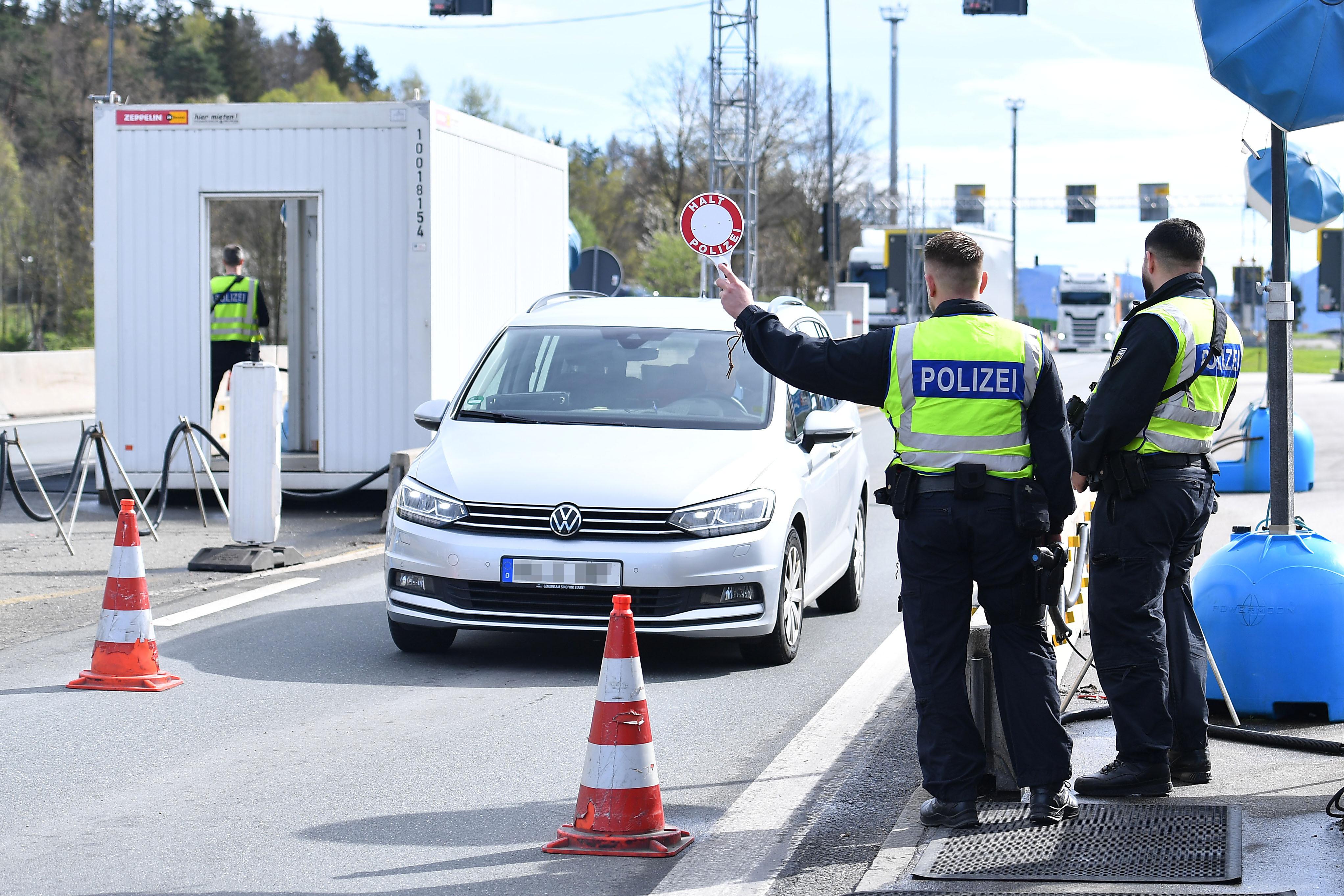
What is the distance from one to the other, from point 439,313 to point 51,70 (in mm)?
69142

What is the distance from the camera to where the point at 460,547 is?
7.18 m

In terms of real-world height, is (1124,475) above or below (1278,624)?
above

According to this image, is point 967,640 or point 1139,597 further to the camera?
point 1139,597

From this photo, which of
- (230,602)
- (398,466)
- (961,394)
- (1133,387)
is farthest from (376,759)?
(398,466)

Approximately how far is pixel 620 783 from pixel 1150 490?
1.93 meters

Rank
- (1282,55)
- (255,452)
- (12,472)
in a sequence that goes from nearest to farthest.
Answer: (1282,55)
(255,452)
(12,472)

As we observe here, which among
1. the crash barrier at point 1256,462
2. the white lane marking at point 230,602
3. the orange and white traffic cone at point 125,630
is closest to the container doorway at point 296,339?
the white lane marking at point 230,602

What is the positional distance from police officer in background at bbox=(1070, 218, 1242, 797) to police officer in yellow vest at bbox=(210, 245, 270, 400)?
10322 millimetres

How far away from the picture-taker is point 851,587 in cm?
920

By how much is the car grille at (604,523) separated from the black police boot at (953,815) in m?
2.60

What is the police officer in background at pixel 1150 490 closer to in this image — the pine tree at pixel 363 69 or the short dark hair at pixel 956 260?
the short dark hair at pixel 956 260

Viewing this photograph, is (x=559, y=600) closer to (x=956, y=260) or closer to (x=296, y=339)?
(x=956, y=260)

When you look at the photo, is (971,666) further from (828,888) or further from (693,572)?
(693,572)

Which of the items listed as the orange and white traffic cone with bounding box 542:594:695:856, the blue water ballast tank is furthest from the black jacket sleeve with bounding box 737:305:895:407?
the blue water ballast tank
